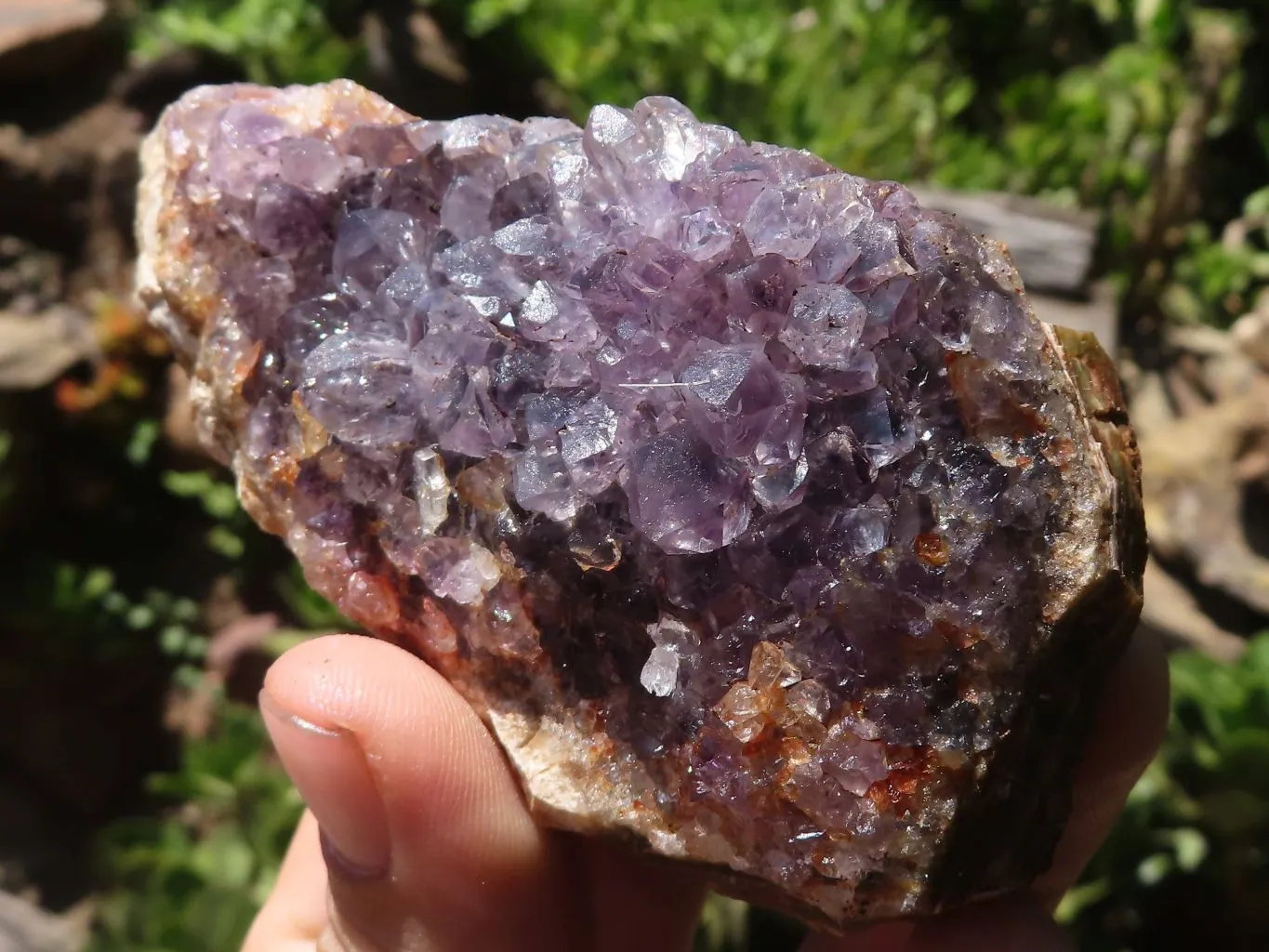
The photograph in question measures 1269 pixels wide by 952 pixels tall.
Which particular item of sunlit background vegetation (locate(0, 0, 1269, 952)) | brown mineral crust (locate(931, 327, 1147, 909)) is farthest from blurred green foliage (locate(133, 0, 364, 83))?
brown mineral crust (locate(931, 327, 1147, 909))

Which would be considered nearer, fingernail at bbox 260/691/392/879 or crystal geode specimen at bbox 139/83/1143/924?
crystal geode specimen at bbox 139/83/1143/924

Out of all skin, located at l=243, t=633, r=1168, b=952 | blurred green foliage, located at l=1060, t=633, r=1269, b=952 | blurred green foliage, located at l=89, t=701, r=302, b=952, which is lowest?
blurred green foliage, located at l=89, t=701, r=302, b=952

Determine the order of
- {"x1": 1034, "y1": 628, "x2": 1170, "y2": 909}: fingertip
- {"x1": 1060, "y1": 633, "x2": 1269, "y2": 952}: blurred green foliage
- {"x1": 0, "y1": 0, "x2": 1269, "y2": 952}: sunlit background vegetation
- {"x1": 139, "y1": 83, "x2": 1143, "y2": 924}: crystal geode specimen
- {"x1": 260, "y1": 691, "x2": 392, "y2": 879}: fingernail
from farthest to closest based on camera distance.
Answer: {"x1": 0, "y1": 0, "x2": 1269, "y2": 952}: sunlit background vegetation, {"x1": 1060, "y1": 633, "x2": 1269, "y2": 952}: blurred green foliage, {"x1": 1034, "y1": 628, "x2": 1170, "y2": 909}: fingertip, {"x1": 260, "y1": 691, "x2": 392, "y2": 879}: fingernail, {"x1": 139, "y1": 83, "x2": 1143, "y2": 924}: crystal geode specimen

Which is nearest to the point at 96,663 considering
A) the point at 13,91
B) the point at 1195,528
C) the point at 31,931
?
the point at 31,931

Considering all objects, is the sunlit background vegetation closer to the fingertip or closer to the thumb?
the thumb

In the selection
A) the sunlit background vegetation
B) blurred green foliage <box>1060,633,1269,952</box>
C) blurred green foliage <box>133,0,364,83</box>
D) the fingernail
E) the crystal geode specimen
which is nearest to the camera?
the crystal geode specimen

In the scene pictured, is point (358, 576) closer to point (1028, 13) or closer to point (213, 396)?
point (213, 396)

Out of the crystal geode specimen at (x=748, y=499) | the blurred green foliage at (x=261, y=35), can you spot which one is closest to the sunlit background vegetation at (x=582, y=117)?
the blurred green foliage at (x=261, y=35)

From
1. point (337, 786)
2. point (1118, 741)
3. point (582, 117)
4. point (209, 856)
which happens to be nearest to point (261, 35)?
point (582, 117)

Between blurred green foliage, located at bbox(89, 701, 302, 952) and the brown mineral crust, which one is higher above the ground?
the brown mineral crust
